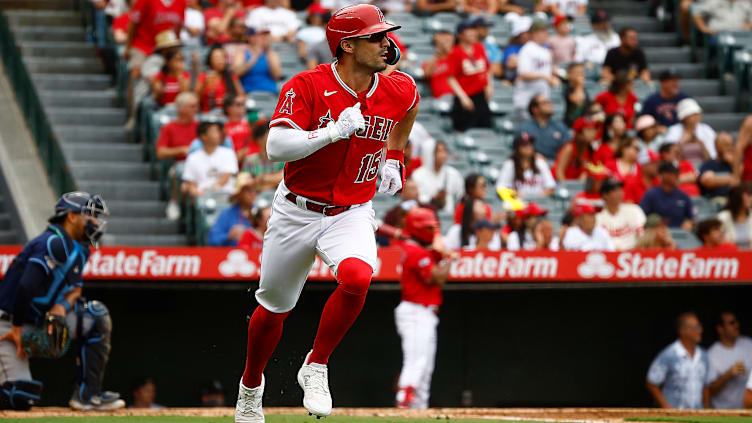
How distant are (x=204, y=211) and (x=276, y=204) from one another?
4422mm

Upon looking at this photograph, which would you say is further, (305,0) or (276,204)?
(305,0)

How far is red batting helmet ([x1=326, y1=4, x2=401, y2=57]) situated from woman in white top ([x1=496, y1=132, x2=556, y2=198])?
5.62 meters

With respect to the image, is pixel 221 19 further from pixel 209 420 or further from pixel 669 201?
pixel 209 420

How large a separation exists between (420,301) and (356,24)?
3905 mm

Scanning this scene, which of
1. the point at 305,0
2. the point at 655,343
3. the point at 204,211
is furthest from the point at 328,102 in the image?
the point at 305,0

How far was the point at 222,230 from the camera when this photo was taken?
9.85 m

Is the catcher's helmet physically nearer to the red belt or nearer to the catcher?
the catcher

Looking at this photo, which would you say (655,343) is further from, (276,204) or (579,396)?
(276,204)

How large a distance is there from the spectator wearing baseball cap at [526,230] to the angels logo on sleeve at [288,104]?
5010 millimetres

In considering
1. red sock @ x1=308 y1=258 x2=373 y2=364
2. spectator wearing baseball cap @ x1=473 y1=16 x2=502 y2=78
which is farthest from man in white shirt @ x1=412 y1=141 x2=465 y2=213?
red sock @ x1=308 y1=258 x2=373 y2=364

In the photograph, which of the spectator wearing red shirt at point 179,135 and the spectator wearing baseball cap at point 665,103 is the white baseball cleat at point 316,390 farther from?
the spectator wearing baseball cap at point 665,103

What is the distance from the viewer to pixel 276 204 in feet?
19.3

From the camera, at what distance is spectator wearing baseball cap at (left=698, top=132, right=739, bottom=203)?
11.7 meters

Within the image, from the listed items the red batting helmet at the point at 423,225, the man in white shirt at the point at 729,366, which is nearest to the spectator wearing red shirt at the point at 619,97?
the man in white shirt at the point at 729,366
